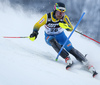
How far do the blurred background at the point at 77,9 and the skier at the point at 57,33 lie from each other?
5.16 meters

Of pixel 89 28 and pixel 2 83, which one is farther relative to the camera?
pixel 89 28

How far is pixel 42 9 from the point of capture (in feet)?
29.0

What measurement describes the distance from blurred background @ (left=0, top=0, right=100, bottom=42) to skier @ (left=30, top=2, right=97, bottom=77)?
5164 millimetres

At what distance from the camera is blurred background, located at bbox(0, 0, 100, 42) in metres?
8.46

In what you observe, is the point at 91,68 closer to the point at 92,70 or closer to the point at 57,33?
the point at 92,70

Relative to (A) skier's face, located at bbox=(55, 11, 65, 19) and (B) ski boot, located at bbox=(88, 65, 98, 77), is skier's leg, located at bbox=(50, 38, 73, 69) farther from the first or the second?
(A) skier's face, located at bbox=(55, 11, 65, 19)

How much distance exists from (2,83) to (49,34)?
2183 mm

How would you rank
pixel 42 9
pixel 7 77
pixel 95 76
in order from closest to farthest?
pixel 7 77 < pixel 95 76 < pixel 42 9

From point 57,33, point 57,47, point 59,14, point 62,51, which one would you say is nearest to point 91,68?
point 62,51

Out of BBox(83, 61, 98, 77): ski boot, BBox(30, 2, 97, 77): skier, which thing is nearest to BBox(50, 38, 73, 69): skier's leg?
BBox(30, 2, 97, 77): skier

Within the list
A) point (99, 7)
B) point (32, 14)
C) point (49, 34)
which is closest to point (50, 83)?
point (49, 34)

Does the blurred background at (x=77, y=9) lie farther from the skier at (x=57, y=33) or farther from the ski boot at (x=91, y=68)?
the ski boot at (x=91, y=68)

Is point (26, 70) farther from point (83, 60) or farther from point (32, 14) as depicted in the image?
point (32, 14)

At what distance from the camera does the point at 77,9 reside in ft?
29.5
